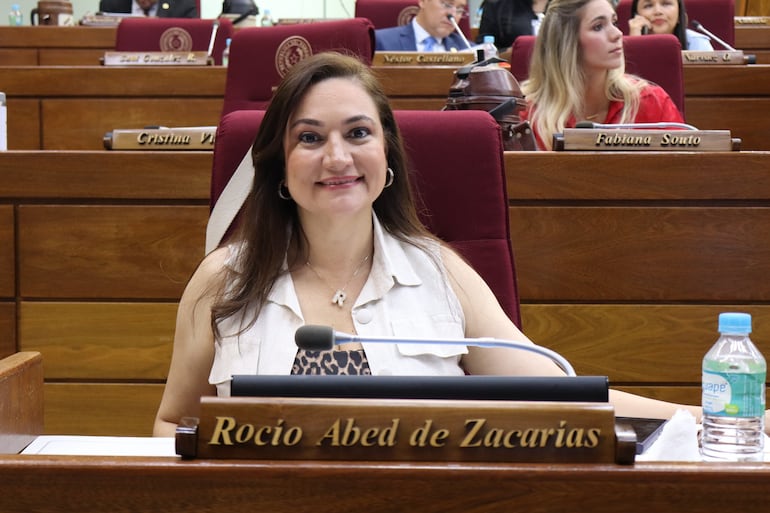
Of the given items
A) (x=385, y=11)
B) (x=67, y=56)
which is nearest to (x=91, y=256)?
(x=385, y=11)

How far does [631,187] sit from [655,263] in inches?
6.1

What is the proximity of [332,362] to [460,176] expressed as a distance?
1.17 ft

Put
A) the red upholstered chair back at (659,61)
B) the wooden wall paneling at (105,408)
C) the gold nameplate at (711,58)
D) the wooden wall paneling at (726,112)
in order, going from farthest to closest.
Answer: the gold nameplate at (711,58) → the wooden wall paneling at (726,112) → the red upholstered chair back at (659,61) → the wooden wall paneling at (105,408)

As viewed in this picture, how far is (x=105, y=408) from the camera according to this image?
2230 millimetres

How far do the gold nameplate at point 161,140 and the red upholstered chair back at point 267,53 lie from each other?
56cm

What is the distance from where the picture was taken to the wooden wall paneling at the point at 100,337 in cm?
221

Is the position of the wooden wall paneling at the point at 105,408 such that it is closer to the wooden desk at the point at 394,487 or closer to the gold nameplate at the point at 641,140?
the gold nameplate at the point at 641,140

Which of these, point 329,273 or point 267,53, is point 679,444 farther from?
point 267,53

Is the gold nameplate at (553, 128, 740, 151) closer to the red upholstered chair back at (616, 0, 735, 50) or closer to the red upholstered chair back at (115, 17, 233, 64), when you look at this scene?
the red upholstered chair back at (616, 0, 735, 50)

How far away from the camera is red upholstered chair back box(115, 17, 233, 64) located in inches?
186

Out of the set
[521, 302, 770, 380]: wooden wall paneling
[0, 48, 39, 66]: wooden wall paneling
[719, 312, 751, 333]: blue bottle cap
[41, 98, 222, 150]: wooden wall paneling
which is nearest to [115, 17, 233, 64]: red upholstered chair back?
[41, 98, 222, 150]: wooden wall paneling

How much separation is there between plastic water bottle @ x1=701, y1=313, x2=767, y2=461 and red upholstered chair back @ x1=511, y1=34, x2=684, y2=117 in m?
2.26

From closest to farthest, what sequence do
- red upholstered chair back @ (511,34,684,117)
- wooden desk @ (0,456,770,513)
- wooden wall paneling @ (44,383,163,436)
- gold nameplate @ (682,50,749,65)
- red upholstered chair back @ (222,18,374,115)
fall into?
wooden desk @ (0,456,770,513) → wooden wall paneling @ (44,383,163,436) → red upholstered chair back @ (222,18,374,115) → red upholstered chair back @ (511,34,684,117) → gold nameplate @ (682,50,749,65)

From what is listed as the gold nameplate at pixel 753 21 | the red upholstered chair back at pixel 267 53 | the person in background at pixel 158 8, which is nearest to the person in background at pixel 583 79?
the red upholstered chair back at pixel 267 53
